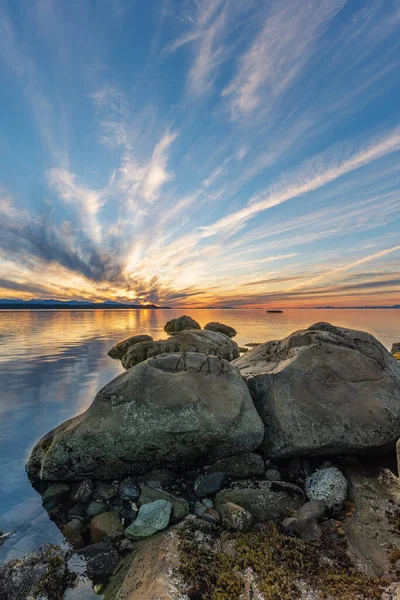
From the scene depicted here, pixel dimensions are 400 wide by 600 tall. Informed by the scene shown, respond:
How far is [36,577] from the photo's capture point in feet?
13.1

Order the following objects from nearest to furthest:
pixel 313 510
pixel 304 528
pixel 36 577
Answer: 1. pixel 36 577
2. pixel 304 528
3. pixel 313 510

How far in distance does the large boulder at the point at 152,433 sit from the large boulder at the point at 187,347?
11.3m

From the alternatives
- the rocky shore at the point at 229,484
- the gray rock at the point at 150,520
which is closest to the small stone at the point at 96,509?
the rocky shore at the point at 229,484

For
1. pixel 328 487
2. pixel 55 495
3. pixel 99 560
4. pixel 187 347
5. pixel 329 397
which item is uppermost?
pixel 329 397

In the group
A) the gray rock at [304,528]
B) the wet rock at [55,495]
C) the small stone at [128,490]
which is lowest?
the wet rock at [55,495]

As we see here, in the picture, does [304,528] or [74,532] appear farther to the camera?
[74,532]

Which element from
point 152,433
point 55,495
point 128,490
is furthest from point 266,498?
point 55,495

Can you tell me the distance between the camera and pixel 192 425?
618 cm

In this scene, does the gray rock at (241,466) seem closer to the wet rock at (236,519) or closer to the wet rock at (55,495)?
the wet rock at (236,519)

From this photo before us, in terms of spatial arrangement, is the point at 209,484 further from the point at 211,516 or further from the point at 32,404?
the point at 32,404

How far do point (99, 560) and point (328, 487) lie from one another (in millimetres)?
4113

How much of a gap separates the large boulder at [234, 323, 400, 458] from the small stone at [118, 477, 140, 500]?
2888 mm

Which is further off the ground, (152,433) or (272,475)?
(152,433)

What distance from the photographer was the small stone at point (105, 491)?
5.78 m
